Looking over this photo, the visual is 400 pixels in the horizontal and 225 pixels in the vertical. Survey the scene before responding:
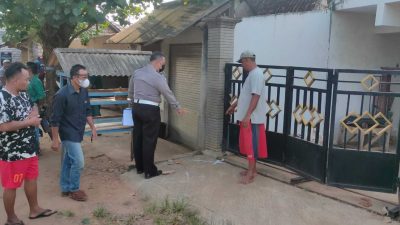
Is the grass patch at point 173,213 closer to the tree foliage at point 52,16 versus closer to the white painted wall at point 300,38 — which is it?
the tree foliage at point 52,16

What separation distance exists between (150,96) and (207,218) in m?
1.85

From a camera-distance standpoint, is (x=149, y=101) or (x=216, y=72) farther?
(x=216, y=72)

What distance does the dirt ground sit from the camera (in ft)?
14.8

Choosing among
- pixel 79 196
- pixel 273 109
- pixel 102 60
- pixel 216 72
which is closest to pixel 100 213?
pixel 79 196

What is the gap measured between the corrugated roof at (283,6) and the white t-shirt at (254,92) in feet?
12.9

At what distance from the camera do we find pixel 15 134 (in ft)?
13.0

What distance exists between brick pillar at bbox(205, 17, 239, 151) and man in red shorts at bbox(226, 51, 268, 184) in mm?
1218

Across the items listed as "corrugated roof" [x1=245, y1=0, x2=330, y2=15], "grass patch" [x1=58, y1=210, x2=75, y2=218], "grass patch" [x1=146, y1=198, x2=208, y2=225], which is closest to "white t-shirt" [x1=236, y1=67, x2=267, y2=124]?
"grass patch" [x1=146, y1=198, x2=208, y2=225]

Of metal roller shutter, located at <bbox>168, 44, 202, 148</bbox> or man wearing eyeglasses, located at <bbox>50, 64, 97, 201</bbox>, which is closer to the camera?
man wearing eyeglasses, located at <bbox>50, 64, 97, 201</bbox>

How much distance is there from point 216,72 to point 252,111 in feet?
5.38

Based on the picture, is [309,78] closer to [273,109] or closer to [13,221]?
[273,109]

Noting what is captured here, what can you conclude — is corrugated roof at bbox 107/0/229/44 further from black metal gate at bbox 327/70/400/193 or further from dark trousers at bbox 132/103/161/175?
black metal gate at bbox 327/70/400/193

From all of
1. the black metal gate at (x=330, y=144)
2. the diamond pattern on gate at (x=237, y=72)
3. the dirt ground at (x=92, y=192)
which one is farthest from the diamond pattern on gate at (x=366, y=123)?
the dirt ground at (x=92, y=192)

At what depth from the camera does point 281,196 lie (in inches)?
189
